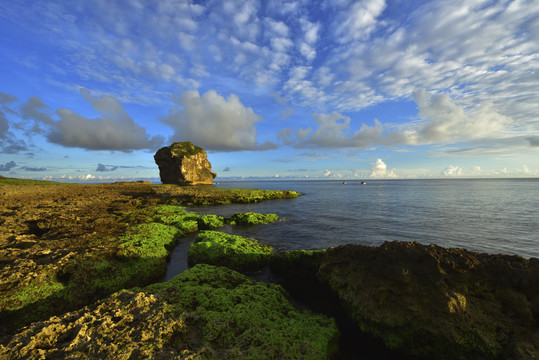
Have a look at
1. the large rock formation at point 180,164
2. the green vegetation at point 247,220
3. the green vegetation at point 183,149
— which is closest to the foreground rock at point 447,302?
the green vegetation at point 247,220

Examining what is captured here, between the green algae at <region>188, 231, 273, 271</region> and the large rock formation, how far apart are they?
134 metres

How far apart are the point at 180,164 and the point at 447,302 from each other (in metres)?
148

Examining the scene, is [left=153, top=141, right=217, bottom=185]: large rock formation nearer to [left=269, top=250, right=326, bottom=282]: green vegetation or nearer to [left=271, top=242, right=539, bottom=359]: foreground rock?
[left=269, top=250, right=326, bottom=282]: green vegetation

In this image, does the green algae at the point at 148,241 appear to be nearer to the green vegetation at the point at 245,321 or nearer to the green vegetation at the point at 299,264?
the green vegetation at the point at 245,321

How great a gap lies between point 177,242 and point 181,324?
14318 millimetres

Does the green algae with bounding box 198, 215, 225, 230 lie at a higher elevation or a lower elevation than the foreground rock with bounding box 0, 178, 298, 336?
lower

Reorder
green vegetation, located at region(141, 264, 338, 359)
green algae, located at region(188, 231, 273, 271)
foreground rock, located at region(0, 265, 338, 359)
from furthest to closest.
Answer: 1. green algae, located at region(188, 231, 273, 271)
2. green vegetation, located at region(141, 264, 338, 359)
3. foreground rock, located at region(0, 265, 338, 359)

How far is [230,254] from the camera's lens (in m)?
14.9

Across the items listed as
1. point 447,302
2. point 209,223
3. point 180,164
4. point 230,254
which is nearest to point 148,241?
point 230,254

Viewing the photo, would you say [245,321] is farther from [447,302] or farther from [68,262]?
[68,262]

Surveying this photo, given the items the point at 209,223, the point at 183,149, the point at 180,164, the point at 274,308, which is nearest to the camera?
the point at 274,308

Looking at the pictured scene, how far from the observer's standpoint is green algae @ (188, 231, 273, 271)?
14672 mm

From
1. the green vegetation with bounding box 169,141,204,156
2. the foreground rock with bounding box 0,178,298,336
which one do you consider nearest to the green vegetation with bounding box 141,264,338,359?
the foreground rock with bounding box 0,178,298,336

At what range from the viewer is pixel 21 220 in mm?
19469
